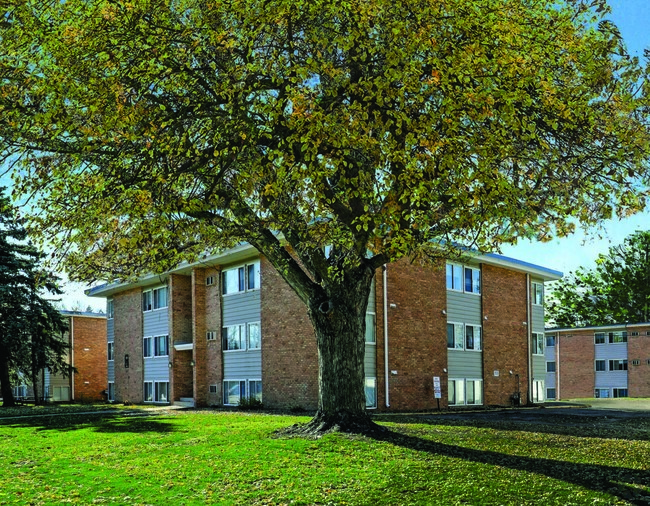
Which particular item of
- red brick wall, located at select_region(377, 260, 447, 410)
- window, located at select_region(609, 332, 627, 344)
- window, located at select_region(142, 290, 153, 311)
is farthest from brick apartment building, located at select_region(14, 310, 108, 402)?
window, located at select_region(609, 332, 627, 344)

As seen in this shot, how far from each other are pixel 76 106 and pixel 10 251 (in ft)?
105

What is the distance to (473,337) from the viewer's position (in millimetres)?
38031

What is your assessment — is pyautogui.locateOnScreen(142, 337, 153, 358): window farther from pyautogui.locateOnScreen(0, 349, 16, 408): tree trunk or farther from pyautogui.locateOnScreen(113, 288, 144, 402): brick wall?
pyautogui.locateOnScreen(0, 349, 16, 408): tree trunk

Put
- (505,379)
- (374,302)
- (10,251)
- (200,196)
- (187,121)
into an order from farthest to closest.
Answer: (10,251)
(505,379)
(374,302)
(200,196)
(187,121)

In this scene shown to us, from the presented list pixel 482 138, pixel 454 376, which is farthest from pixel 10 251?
pixel 482 138

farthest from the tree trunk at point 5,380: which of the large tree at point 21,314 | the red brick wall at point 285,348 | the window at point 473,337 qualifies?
the window at point 473,337

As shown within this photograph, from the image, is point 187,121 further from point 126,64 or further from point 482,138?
point 482,138

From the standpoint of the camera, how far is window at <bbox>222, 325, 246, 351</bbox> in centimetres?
3652

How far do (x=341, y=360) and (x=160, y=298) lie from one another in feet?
92.3

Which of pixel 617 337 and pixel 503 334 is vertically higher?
pixel 503 334

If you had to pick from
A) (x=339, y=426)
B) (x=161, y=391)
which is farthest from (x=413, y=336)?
(x=339, y=426)

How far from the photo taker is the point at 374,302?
32.6m

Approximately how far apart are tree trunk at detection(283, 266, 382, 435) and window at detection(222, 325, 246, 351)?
19.2 meters

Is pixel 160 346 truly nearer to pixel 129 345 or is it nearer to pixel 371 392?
pixel 129 345
